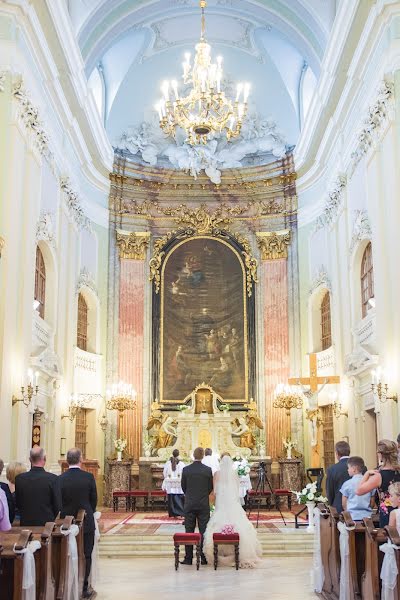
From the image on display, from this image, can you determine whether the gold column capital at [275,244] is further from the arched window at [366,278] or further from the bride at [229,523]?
the bride at [229,523]

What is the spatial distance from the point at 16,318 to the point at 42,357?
5.72 feet

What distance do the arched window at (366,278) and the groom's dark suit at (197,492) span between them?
7.04 metres

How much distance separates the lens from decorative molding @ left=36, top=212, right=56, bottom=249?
592 inches

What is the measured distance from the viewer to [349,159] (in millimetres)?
16750

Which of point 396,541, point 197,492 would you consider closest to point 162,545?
point 197,492

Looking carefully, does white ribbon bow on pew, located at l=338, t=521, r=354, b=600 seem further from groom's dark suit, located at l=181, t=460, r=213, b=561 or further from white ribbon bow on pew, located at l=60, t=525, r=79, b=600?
groom's dark suit, located at l=181, t=460, r=213, b=561

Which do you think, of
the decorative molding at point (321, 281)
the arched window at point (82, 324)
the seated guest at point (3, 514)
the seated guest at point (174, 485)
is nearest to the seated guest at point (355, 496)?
the seated guest at point (3, 514)

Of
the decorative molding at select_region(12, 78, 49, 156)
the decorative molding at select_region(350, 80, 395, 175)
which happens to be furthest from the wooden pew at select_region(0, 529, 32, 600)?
the decorative molding at select_region(350, 80, 395, 175)

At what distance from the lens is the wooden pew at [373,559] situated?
20.3ft

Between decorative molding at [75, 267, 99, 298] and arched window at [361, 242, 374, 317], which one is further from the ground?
decorative molding at [75, 267, 99, 298]

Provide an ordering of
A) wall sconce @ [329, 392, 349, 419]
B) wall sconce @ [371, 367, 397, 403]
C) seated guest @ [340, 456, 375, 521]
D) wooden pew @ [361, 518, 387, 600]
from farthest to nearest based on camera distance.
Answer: wall sconce @ [329, 392, 349, 419]
wall sconce @ [371, 367, 397, 403]
seated guest @ [340, 456, 375, 521]
wooden pew @ [361, 518, 387, 600]

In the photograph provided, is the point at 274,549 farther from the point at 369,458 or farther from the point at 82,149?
the point at 82,149

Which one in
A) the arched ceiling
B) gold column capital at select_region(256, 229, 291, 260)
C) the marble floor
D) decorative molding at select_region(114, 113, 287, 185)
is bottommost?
the marble floor

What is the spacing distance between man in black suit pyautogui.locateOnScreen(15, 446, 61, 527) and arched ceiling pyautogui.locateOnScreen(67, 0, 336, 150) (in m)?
12.6
